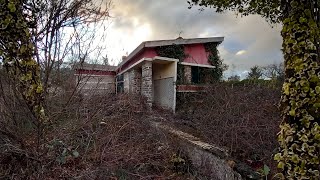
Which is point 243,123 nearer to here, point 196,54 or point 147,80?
point 147,80

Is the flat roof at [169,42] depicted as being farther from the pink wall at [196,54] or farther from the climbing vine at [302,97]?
the climbing vine at [302,97]

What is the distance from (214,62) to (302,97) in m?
12.8

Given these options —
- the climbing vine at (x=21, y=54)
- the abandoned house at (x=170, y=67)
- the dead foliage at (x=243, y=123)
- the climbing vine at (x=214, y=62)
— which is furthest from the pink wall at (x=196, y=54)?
the climbing vine at (x=21, y=54)

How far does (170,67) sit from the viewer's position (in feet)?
43.1

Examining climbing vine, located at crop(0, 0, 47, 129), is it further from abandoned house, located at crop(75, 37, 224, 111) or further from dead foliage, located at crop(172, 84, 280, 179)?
abandoned house, located at crop(75, 37, 224, 111)

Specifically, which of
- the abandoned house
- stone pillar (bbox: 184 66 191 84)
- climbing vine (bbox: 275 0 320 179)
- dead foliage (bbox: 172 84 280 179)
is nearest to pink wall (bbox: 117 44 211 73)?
the abandoned house

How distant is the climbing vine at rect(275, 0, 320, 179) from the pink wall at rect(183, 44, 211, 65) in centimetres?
1154

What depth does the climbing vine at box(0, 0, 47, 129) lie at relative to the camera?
4020 mm

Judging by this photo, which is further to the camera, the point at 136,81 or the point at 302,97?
the point at 136,81

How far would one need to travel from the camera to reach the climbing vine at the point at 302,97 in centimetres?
244

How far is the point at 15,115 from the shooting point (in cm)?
462

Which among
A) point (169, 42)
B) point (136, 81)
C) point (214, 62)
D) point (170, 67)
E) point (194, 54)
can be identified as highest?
point (169, 42)

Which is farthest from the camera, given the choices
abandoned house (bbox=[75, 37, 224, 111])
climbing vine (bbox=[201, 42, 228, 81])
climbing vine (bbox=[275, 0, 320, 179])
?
climbing vine (bbox=[201, 42, 228, 81])

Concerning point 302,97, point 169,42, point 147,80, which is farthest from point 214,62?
point 302,97
